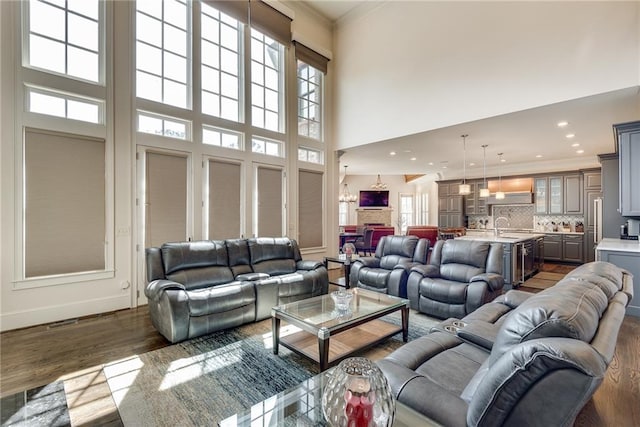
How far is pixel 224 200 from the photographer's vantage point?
5344mm

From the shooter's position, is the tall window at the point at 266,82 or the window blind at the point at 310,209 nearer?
the tall window at the point at 266,82

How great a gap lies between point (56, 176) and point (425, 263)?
5.23 metres

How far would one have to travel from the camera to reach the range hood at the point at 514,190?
877 centimetres

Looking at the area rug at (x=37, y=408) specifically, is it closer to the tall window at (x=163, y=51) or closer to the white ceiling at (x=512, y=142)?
the tall window at (x=163, y=51)

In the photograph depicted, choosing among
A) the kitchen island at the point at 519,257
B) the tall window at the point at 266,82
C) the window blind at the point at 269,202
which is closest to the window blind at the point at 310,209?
Answer: the window blind at the point at 269,202

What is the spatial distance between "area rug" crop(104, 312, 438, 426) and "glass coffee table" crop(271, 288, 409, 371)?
14cm

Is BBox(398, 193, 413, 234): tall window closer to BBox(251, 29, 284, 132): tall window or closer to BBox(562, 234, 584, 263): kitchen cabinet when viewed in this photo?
BBox(562, 234, 584, 263): kitchen cabinet

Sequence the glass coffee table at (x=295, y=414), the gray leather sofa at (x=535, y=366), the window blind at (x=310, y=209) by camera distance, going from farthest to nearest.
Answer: the window blind at (x=310, y=209) < the glass coffee table at (x=295, y=414) < the gray leather sofa at (x=535, y=366)

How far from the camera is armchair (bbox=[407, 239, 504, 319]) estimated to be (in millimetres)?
3546

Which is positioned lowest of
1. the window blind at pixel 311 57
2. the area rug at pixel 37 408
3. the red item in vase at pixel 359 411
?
the area rug at pixel 37 408

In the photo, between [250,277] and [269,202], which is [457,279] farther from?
[269,202]

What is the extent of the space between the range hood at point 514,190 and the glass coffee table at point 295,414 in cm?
935

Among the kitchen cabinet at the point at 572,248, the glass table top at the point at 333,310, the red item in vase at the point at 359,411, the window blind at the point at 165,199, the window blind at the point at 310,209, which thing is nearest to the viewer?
the red item in vase at the point at 359,411

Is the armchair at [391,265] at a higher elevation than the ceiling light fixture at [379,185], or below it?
below
